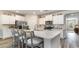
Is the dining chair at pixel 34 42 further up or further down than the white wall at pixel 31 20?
further down

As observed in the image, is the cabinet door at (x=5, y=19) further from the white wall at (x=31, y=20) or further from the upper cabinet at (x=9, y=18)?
the white wall at (x=31, y=20)

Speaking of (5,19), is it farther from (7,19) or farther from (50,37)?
(50,37)

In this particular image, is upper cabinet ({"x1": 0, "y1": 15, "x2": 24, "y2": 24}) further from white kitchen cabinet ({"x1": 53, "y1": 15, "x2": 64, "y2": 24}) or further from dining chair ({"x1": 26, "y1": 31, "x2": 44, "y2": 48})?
white kitchen cabinet ({"x1": 53, "y1": 15, "x2": 64, "y2": 24})

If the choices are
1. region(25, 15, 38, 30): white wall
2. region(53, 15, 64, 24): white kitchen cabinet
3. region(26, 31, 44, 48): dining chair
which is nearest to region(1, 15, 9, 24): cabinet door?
region(25, 15, 38, 30): white wall

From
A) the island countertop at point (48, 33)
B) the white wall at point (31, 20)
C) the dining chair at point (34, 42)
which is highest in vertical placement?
the white wall at point (31, 20)

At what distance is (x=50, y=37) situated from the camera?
2.19 metres

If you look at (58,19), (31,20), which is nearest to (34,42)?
(31,20)

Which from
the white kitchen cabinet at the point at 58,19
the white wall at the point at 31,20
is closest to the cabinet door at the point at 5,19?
the white wall at the point at 31,20

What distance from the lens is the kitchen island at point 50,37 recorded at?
216 centimetres

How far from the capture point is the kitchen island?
216 centimetres

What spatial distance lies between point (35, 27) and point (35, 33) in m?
0.14
